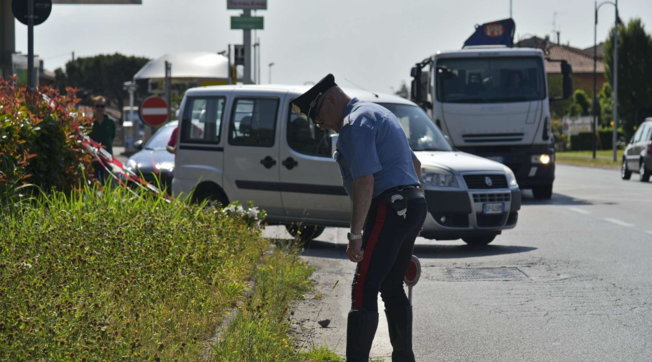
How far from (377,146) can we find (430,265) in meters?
6.40

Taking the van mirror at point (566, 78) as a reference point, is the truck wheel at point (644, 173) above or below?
below

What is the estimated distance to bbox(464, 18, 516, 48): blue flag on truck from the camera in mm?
25203

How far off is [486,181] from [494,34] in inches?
485

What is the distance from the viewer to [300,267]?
10.9 m

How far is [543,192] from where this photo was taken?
23.7 meters

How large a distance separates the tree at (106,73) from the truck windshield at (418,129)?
10649 centimetres

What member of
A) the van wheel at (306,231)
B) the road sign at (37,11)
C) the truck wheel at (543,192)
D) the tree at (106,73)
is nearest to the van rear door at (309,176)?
the van wheel at (306,231)

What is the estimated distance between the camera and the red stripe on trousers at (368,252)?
6148 mm

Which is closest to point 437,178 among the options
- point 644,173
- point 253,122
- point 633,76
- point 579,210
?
point 253,122

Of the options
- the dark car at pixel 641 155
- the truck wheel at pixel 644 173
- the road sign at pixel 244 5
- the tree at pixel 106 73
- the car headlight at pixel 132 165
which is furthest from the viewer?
the tree at pixel 106 73

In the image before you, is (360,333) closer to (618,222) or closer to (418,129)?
(418,129)

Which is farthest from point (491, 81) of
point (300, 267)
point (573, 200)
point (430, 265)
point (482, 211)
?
point (300, 267)

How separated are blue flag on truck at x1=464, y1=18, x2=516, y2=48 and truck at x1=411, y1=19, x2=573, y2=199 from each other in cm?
192

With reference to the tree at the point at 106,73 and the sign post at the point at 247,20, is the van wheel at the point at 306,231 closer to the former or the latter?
the sign post at the point at 247,20
